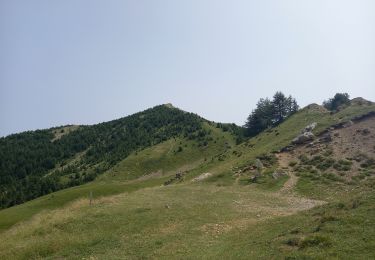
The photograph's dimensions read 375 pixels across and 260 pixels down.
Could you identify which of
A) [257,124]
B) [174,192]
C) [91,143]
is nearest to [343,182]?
[174,192]

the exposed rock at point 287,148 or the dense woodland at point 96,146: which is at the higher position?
the dense woodland at point 96,146

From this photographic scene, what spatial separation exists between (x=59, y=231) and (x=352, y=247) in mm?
22324

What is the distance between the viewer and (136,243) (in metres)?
25.8

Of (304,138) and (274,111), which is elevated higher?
(274,111)

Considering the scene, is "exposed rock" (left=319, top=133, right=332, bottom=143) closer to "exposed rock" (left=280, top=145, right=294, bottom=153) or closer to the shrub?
"exposed rock" (left=280, top=145, right=294, bottom=153)

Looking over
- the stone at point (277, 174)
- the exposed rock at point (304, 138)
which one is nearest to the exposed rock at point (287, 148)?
the exposed rock at point (304, 138)

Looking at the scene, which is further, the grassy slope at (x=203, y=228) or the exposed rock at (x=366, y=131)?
the exposed rock at (x=366, y=131)

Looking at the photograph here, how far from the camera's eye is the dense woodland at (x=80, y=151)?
12150 centimetres

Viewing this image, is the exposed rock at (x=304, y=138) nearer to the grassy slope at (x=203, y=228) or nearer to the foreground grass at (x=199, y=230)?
the grassy slope at (x=203, y=228)

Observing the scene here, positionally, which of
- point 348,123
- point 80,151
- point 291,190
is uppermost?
point 80,151

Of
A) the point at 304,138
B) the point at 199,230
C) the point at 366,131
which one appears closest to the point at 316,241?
the point at 199,230

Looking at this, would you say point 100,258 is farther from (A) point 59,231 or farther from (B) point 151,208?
(B) point 151,208

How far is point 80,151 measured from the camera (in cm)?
17262

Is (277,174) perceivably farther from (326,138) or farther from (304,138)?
(326,138)
